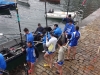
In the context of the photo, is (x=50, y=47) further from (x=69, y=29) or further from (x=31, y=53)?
(x=69, y=29)

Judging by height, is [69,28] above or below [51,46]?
above

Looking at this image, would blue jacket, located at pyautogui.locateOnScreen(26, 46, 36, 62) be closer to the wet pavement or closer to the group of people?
the group of people

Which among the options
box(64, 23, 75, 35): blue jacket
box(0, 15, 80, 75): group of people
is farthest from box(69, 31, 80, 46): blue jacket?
box(64, 23, 75, 35): blue jacket

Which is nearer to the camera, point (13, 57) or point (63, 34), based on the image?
point (13, 57)

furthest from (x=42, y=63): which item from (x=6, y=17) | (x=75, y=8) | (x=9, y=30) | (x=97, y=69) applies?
(x=75, y=8)

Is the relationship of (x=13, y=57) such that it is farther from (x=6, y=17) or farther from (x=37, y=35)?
(x=6, y=17)

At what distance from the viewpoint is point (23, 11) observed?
31984 millimetres

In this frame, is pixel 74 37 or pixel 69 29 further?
pixel 69 29

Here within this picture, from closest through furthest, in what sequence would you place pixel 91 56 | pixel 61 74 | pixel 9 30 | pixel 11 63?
pixel 61 74
pixel 11 63
pixel 91 56
pixel 9 30

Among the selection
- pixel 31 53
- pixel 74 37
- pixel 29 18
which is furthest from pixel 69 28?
pixel 29 18

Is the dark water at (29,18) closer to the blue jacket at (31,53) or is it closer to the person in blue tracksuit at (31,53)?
the person in blue tracksuit at (31,53)

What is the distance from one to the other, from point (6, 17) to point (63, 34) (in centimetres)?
1971

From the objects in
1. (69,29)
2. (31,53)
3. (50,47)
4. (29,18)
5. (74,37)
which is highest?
(69,29)

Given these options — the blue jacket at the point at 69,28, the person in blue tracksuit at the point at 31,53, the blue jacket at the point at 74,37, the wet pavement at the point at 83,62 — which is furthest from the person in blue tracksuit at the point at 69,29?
the person in blue tracksuit at the point at 31,53
